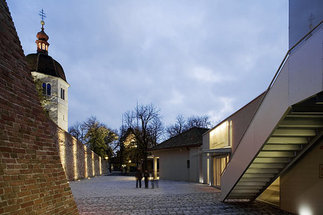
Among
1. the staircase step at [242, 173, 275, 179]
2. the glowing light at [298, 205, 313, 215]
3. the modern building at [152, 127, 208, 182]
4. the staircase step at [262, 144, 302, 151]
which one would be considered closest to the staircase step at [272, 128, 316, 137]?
the staircase step at [262, 144, 302, 151]

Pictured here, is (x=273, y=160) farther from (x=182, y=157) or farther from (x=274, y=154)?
(x=182, y=157)

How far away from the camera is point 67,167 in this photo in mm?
19766

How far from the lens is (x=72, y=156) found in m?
21.2

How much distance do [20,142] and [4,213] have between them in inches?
41.5

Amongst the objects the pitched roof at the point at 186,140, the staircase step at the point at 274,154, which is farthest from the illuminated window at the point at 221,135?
the staircase step at the point at 274,154

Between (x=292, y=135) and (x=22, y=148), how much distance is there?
6067 millimetres

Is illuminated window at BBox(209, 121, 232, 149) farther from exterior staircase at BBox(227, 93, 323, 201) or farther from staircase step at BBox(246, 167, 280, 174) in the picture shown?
staircase step at BBox(246, 167, 280, 174)

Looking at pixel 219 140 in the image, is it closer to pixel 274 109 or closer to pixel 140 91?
pixel 274 109

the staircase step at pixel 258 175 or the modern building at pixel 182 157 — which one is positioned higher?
the staircase step at pixel 258 175

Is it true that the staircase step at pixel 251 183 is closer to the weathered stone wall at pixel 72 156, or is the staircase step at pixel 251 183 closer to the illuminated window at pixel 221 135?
the illuminated window at pixel 221 135

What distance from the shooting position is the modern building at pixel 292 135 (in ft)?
13.6

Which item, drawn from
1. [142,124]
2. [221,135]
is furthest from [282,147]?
[142,124]

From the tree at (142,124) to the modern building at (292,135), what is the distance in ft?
71.1

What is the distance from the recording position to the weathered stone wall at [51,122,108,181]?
61.9 feet
